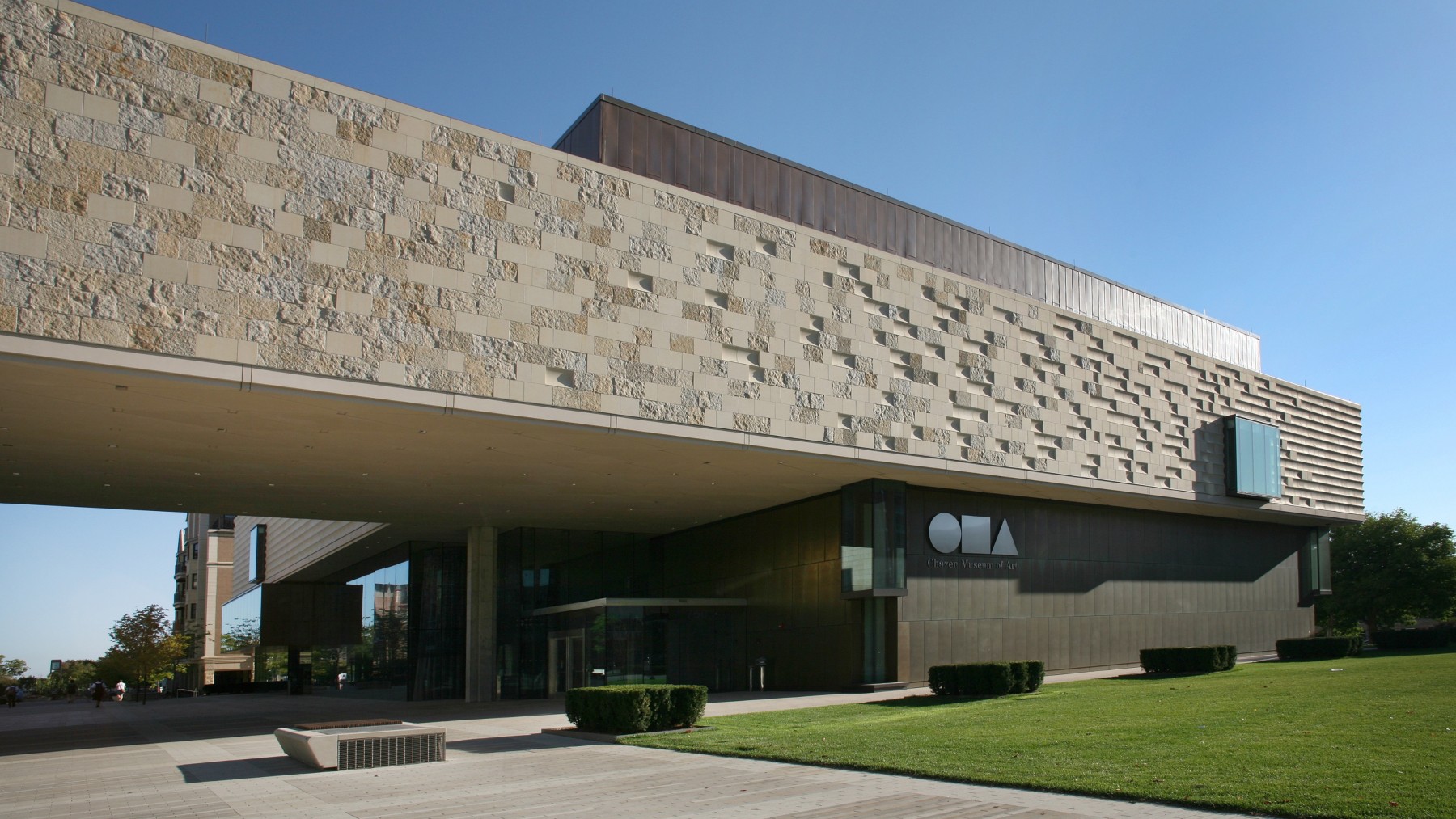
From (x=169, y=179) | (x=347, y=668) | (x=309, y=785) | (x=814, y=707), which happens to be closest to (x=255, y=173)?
(x=169, y=179)

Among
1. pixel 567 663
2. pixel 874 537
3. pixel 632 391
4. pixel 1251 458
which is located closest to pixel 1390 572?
pixel 1251 458

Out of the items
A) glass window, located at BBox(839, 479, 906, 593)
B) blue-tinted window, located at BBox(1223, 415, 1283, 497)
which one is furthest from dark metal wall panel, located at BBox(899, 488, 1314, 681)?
blue-tinted window, located at BBox(1223, 415, 1283, 497)

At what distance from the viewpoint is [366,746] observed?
1500 centimetres

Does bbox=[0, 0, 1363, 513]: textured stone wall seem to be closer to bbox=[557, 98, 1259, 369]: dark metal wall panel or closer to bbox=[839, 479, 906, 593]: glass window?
bbox=[557, 98, 1259, 369]: dark metal wall panel

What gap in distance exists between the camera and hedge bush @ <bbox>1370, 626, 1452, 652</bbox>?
37.3 metres

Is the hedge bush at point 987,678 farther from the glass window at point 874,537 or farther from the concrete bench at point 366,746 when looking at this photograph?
the concrete bench at point 366,746

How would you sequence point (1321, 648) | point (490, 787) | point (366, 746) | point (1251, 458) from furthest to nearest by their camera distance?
point (1251, 458)
point (1321, 648)
point (366, 746)
point (490, 787)

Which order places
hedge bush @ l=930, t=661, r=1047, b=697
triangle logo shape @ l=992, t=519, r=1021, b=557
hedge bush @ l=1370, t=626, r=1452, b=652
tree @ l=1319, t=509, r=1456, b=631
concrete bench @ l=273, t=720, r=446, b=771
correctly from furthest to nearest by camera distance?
tree @ l=1319, t=509, r=1456, b=631 < hedge bush @ l=1370, t=626, r=1452, b=652 < triangle logo shape @ l=992, t=519, r=1021, b=557 < hedge bush @ l=930, t=661, r=1047, b=697 < concrete bench @ l=273, t=720, r=446, b=771

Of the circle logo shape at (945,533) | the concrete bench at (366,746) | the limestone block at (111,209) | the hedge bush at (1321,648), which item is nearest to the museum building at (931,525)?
the circle logo shape at (945,533)

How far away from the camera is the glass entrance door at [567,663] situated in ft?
108

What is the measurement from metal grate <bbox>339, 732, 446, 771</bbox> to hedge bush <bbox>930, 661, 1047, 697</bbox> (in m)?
13.0

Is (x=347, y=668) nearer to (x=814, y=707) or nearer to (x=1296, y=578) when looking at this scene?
(x=814, y=707)

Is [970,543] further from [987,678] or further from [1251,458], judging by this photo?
[1251,458]

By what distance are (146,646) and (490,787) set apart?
2372 inches
